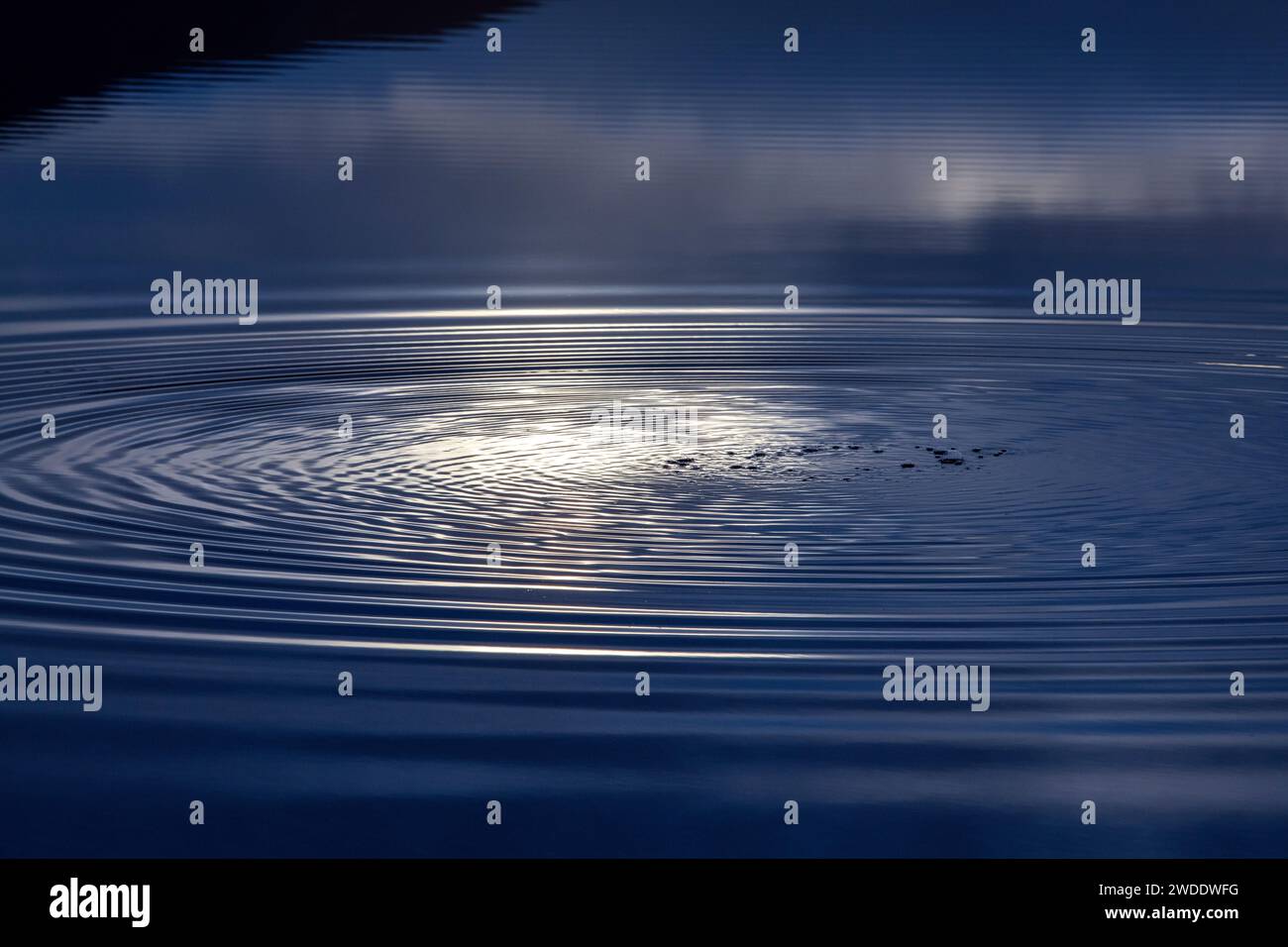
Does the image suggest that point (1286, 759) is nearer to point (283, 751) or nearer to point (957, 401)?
point (283, 751)

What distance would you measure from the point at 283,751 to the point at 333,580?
39.9 inches

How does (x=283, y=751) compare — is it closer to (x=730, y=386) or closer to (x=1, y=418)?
(x=1, y=418)

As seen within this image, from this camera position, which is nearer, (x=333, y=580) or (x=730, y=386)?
(x=333, y=580)

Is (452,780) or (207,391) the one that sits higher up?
(207,391)

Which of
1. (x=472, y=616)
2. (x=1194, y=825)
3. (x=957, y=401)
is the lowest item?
(x=1194, y=825)

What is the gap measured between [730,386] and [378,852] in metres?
4.43

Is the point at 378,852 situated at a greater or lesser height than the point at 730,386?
lesser

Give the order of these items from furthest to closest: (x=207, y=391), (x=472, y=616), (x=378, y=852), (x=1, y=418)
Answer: (x=207, y=391) → (x=1, y=418) → (x=472, y=616) → (x=378, y=852)

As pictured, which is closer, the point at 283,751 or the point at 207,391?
the point at 283,751

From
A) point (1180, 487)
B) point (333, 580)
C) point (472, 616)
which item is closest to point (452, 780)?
point (472, 616)

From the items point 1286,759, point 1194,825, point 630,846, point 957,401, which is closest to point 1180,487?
point 957,401

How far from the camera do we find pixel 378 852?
3258mm

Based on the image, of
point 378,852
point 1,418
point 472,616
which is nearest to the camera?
point 378,852

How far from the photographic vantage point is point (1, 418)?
22.2ft
